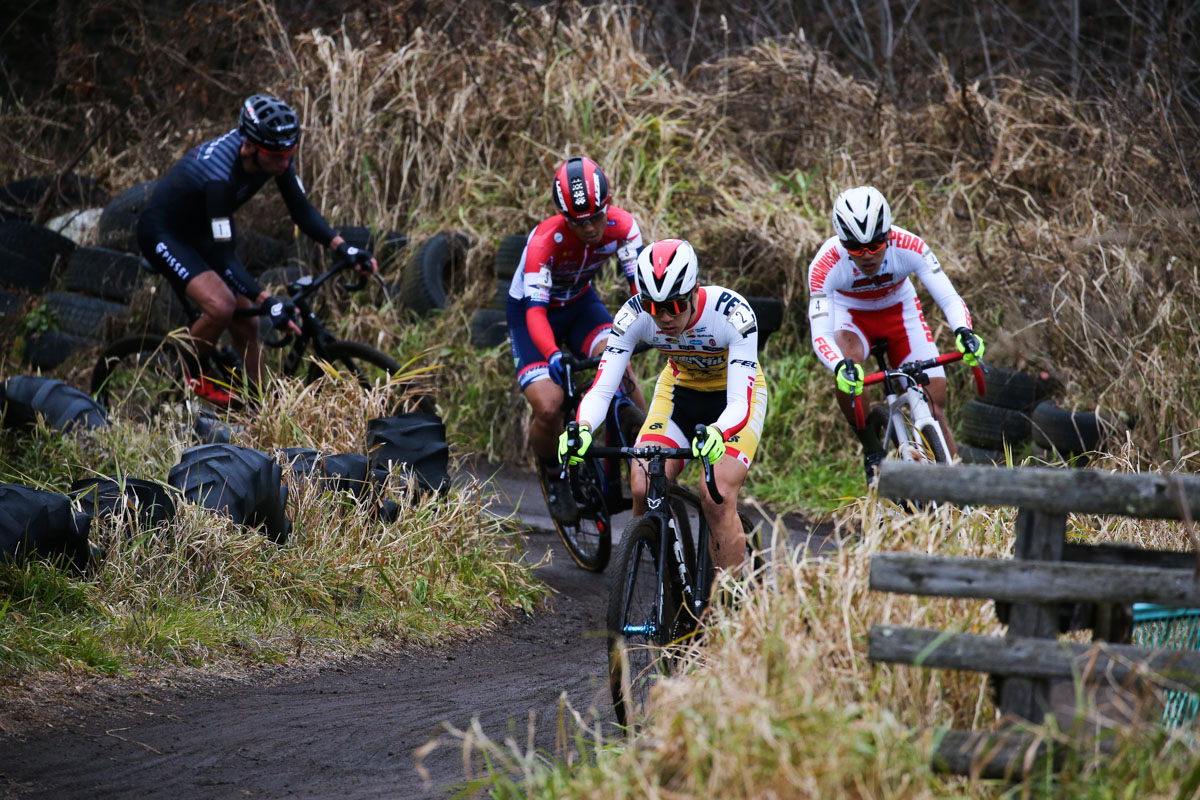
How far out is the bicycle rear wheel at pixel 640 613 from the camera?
14.7 ft

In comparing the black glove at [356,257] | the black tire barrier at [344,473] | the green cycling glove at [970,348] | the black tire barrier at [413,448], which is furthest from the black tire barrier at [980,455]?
the black glove at [356,257]

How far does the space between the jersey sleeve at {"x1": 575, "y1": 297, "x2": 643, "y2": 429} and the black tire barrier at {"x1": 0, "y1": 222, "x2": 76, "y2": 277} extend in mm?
7622

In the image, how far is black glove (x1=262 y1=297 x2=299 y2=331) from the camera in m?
8.00

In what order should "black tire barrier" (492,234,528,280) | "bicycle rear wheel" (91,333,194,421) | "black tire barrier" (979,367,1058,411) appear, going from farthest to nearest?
1. "black tire barrier" (492,234,528,280)
2. "black tire barrier" (979,367,1058,411)
3. "bicycle rear wheel" (91,333,194,421)

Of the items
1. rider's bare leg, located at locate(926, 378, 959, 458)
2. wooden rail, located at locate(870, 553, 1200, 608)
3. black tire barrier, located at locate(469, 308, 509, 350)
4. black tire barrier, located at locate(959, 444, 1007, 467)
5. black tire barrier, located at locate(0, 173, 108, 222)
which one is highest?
black tire barrier, located at locate(0, 173, 108, 222)

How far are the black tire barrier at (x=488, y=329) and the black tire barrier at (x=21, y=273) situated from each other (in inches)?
167

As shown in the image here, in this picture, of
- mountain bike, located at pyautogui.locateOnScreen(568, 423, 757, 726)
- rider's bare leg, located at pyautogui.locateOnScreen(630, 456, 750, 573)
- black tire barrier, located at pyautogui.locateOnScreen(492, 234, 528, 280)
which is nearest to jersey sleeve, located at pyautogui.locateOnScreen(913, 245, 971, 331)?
rider's bare leg, located at pyautogui.locateOnScreen(630, 456, 750, 573)

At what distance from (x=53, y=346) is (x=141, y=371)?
2.85m

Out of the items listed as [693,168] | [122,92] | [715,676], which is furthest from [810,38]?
[715,676]

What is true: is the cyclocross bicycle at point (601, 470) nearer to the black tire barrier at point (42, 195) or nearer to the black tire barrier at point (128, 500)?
the black tire barrier at point (128, 500)

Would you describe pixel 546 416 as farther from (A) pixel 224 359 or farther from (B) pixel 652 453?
(A) pixel 224 359

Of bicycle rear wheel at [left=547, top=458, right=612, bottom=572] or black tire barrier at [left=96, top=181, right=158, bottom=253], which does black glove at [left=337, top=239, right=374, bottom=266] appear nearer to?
bicycle rear wheel at [left=547, top=458, right=612, bottom=572]

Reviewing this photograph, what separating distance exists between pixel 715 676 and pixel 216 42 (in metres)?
12.7

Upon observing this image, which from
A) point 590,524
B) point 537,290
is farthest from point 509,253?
point 590,524
